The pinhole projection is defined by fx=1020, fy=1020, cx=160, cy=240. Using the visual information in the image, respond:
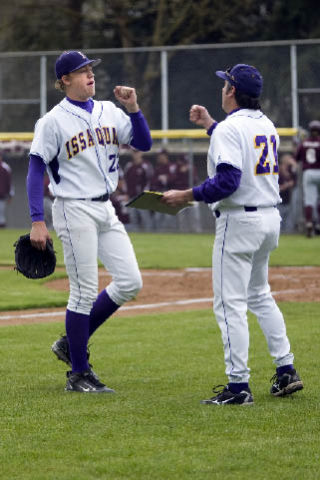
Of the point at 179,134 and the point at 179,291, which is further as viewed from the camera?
the point at 179,134

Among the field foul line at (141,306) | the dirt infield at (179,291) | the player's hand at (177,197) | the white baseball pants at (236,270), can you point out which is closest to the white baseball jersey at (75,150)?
the player's hand at (177,197)

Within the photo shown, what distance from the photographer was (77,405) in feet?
18.4

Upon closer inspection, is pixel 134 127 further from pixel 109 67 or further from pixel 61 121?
pixel 109 67

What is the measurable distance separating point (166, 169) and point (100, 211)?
13.4 metres

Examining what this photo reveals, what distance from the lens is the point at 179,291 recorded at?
36.9 feet

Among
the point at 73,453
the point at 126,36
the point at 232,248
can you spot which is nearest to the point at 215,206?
the point at 232,248

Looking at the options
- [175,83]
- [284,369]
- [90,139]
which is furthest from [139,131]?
[175,83]

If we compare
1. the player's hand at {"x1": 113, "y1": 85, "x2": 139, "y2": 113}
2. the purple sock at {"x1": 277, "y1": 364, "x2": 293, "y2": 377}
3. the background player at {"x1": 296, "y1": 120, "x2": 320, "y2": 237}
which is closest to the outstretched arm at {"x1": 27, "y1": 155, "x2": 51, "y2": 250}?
the player's hand at {"x1": 113, "y1": 85, "x2": 139, "y2": 113}

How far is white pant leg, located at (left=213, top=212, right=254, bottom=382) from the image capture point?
5520 mm

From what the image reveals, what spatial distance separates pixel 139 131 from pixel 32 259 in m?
1.03

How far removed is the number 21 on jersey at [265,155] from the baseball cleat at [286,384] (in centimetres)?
116

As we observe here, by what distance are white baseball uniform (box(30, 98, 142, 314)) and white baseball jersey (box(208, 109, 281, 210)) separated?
32.1 inches

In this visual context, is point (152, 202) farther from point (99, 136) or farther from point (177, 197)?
point (99, 136)

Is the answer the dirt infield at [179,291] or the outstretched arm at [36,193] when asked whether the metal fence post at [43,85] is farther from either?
the outstretched arm at [36,193]
